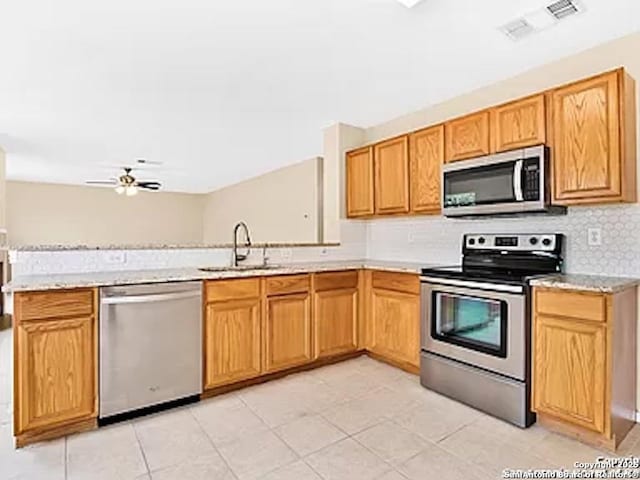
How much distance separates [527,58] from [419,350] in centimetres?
227

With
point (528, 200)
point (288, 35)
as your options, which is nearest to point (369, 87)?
point (288, 35)

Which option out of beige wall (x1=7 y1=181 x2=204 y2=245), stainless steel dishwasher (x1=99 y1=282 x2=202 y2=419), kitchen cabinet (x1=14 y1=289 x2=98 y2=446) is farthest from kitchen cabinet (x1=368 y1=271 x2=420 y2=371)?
beige wall (x1=7 y1=181 x2=204 y2=245)

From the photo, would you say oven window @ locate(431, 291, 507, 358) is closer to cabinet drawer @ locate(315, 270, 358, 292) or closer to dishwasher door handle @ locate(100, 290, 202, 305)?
cabinet drawer @ locate(315, 270, 358, 292)

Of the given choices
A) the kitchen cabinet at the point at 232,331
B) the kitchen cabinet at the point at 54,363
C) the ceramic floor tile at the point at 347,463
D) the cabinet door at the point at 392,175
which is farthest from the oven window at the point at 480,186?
the kitchen cabinet at the point at 54,363

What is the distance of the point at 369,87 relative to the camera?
3.29 m

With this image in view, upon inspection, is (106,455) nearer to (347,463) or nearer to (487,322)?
(347,463)

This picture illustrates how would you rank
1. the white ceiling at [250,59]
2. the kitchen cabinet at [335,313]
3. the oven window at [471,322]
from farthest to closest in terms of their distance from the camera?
1. the kitchen cabinet at [335,313]
2. the oven window at [471,322]
3. the white ceiling at [250,59]

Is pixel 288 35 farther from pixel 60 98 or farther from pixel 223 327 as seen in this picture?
pixel 60 98

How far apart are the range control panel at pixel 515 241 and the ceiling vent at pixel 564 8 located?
1.34m

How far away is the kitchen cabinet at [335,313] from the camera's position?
348 cm

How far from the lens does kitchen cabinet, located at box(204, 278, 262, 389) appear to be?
9.32 feet

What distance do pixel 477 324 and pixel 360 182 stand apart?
1.88 m

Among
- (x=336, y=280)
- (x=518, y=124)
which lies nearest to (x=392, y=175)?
(x=336, y=280)

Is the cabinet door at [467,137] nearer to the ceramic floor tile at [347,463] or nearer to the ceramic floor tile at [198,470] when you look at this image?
the ceramic floor tile at [347,463]
